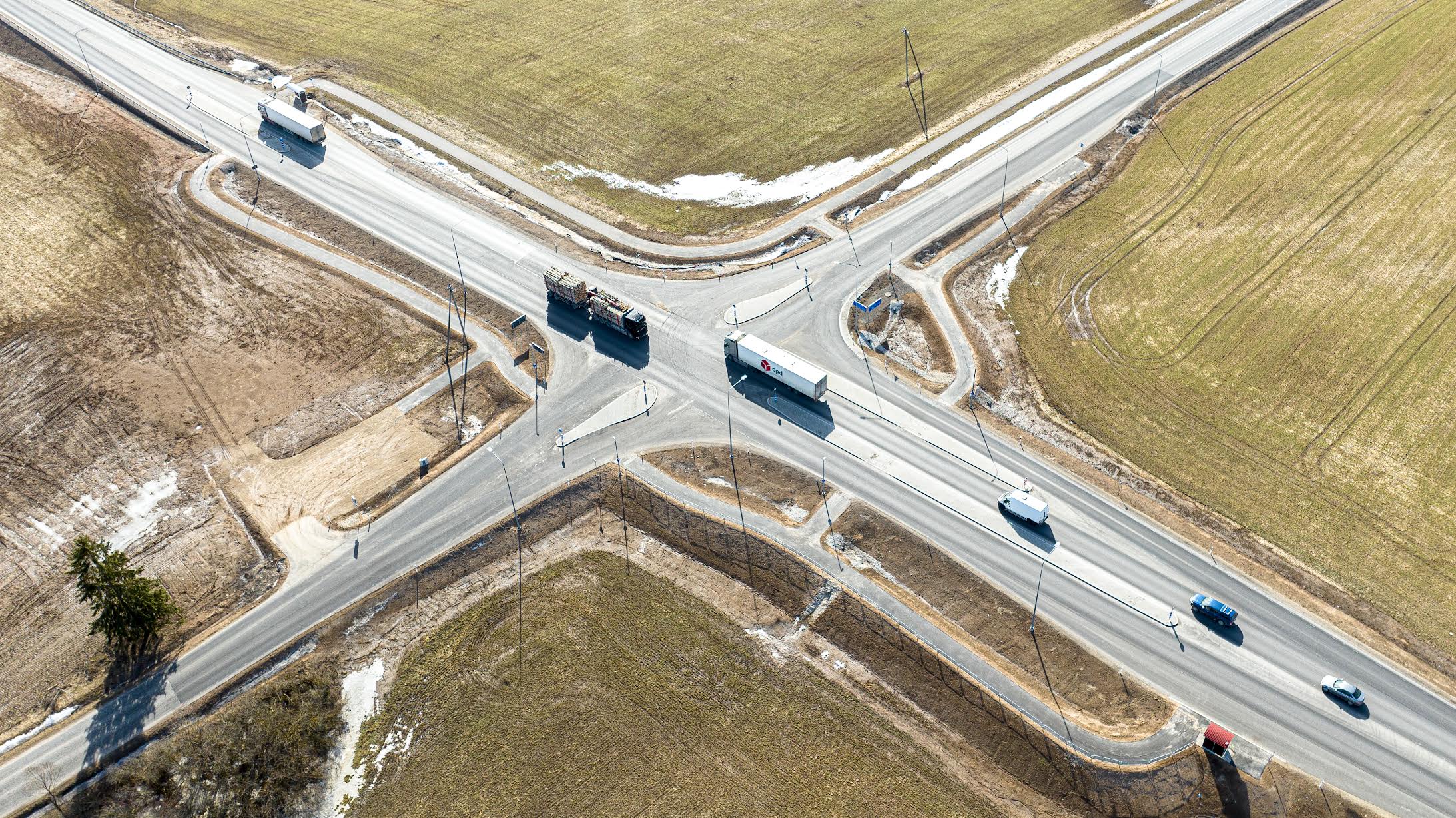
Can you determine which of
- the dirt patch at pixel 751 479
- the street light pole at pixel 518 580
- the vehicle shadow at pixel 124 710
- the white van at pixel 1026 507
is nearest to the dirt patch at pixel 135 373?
the vehicle shadow at pixel 124 710

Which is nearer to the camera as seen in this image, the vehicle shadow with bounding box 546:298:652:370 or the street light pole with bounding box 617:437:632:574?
the street light pole with bounding box 617:437:632:574

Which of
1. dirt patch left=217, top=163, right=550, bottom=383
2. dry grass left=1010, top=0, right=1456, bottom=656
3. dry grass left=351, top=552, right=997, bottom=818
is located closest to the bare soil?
dry grass left=351, top=552, right=997, bottom=818

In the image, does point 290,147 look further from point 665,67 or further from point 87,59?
point 665,67

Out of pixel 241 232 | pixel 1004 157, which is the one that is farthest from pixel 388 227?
pixel 1004 157

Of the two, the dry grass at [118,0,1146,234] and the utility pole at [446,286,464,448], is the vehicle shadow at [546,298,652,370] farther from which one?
the dry grass at [118,0,1146,234]

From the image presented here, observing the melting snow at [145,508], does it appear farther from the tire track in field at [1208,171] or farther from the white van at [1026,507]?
the tire track in field at [1208,171]

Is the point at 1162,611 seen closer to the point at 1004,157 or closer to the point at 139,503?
the point at 1004,157

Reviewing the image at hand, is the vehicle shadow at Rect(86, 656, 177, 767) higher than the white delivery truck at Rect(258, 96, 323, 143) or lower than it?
lower
